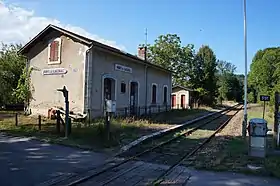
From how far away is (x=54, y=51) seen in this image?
20094 millimetres

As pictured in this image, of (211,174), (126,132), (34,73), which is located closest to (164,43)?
(34,73)

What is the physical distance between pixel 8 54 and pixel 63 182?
28.2 metres

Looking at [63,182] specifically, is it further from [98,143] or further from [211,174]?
[98,143]

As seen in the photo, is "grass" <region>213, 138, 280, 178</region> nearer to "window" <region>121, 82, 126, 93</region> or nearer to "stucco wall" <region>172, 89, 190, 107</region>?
"window" <region>121, 82, 126, 93</region>

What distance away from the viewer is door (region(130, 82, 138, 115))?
78.3ft

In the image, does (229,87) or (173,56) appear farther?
(229,87)

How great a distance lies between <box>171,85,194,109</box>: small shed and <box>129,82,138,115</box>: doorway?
21119 millimetres

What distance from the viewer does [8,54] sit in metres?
31.7

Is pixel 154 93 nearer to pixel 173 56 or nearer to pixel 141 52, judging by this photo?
pixel 141 52

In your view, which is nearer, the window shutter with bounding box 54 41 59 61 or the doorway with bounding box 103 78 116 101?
the window shutter with bounding box 54 41 59 61

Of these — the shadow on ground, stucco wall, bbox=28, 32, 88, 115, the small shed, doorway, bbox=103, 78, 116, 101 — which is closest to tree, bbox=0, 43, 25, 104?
stucco wall, bbox=28, 32, 88, 115

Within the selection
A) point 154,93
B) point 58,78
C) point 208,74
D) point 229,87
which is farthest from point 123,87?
point 229,87

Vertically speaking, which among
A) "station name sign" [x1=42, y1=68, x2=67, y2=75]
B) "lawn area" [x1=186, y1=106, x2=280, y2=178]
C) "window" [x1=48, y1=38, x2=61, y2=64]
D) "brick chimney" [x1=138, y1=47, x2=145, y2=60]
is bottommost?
"lawn area" [x1=186, y1=106, x2=280, y2=178]

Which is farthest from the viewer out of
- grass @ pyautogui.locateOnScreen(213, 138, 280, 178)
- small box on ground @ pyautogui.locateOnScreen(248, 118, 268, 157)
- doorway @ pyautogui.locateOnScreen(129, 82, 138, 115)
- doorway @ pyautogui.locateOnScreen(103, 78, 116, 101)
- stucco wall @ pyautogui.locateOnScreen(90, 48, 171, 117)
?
doorway @ pyautogui.locateOnScreen(129, 82, 138, 115)
